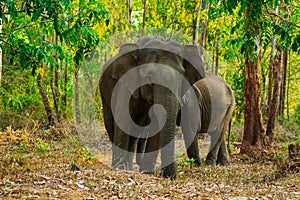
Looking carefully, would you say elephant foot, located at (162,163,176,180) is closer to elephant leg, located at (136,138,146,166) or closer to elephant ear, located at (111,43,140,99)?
elephant ear, located at (111,43,140,99)

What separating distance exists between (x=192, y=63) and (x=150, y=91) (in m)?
1.01

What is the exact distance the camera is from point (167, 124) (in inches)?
300

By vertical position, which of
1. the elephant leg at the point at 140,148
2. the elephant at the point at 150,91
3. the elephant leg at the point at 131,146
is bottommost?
the elephant leg at the point at 140,148

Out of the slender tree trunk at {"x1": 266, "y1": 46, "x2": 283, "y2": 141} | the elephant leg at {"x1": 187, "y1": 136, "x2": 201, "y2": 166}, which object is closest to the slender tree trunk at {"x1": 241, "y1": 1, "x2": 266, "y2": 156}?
the slender tree trunk at {"x1": 266, "y1": 46, "x2": 283, "y2": 141}

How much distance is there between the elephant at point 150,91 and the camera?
7.64 metres

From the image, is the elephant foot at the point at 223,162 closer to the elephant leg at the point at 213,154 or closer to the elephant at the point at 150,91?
the elephant leg at the point at 213,154

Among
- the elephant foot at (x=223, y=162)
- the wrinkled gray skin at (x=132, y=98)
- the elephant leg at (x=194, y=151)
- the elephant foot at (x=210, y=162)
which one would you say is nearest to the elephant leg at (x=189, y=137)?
the elephant leg at (x=194, y=151)

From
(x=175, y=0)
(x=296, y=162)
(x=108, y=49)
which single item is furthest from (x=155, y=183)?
(x=175, y=0)

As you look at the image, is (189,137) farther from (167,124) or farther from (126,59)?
(126,59)

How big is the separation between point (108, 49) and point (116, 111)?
8.47 m

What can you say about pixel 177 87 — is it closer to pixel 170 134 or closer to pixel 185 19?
pixel 170 134

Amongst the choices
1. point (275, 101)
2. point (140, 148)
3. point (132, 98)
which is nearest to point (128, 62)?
point (132, 98)

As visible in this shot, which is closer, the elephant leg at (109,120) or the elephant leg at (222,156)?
the elephant leg at (109,120)

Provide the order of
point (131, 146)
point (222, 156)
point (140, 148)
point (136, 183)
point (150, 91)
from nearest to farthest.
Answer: point (136, 183)
point (150, 91)
point (131, 146)
point (140, 148)
point (222, 156)
